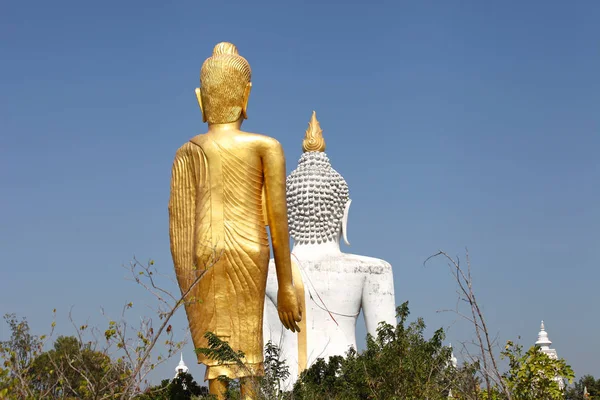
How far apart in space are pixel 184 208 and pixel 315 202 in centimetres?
293

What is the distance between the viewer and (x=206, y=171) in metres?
7.97

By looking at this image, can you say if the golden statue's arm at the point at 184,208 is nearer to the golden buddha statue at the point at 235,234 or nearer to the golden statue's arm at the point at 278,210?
the golden buddha statue at the point at 235,234

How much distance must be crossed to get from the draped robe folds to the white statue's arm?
3143 millimetres

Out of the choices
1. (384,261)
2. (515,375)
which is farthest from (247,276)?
(384,261)

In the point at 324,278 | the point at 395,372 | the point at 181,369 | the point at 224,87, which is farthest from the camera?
the point at 181,369

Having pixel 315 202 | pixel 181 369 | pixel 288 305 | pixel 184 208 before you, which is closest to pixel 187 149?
pixel 184 208

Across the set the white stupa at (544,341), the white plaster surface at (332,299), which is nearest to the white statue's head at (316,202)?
the white plaster surface at (332,299)

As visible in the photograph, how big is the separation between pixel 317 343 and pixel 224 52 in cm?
426

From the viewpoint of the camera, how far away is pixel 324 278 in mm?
10641

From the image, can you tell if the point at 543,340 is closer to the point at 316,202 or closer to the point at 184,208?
the point at 316,202

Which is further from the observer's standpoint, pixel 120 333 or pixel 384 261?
pixel 384 261

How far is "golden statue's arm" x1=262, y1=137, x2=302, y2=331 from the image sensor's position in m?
7.87

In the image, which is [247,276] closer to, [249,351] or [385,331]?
[249,351]

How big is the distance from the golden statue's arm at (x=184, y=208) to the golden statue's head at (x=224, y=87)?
45 cm
